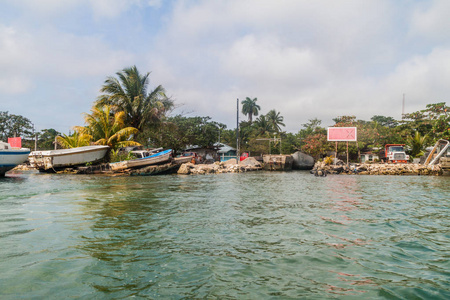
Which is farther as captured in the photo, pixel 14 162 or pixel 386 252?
pixel 14 162

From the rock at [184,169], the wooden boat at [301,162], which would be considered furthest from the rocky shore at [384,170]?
the rock at [184,169]

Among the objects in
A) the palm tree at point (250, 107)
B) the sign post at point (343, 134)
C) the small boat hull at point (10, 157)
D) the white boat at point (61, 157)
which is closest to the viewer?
the small boat hull at point (10, 157)

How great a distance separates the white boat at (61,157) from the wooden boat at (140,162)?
2428mm

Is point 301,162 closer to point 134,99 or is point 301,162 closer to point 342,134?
point 342,134

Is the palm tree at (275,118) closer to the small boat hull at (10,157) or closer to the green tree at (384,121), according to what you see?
the green tree at (384,121)

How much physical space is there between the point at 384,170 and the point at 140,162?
74.0 ft

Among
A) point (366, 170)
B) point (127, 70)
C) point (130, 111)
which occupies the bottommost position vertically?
point (366, 170)

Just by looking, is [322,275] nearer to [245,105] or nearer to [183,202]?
[183,202]

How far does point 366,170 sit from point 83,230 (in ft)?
91.7

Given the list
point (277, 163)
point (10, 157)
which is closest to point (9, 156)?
point (10, 157)

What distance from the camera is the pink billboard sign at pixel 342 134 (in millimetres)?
31234

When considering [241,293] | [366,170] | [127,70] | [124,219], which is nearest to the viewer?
[241,293]

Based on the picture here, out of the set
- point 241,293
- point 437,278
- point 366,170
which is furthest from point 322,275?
point 366,170

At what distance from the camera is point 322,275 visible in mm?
3102
